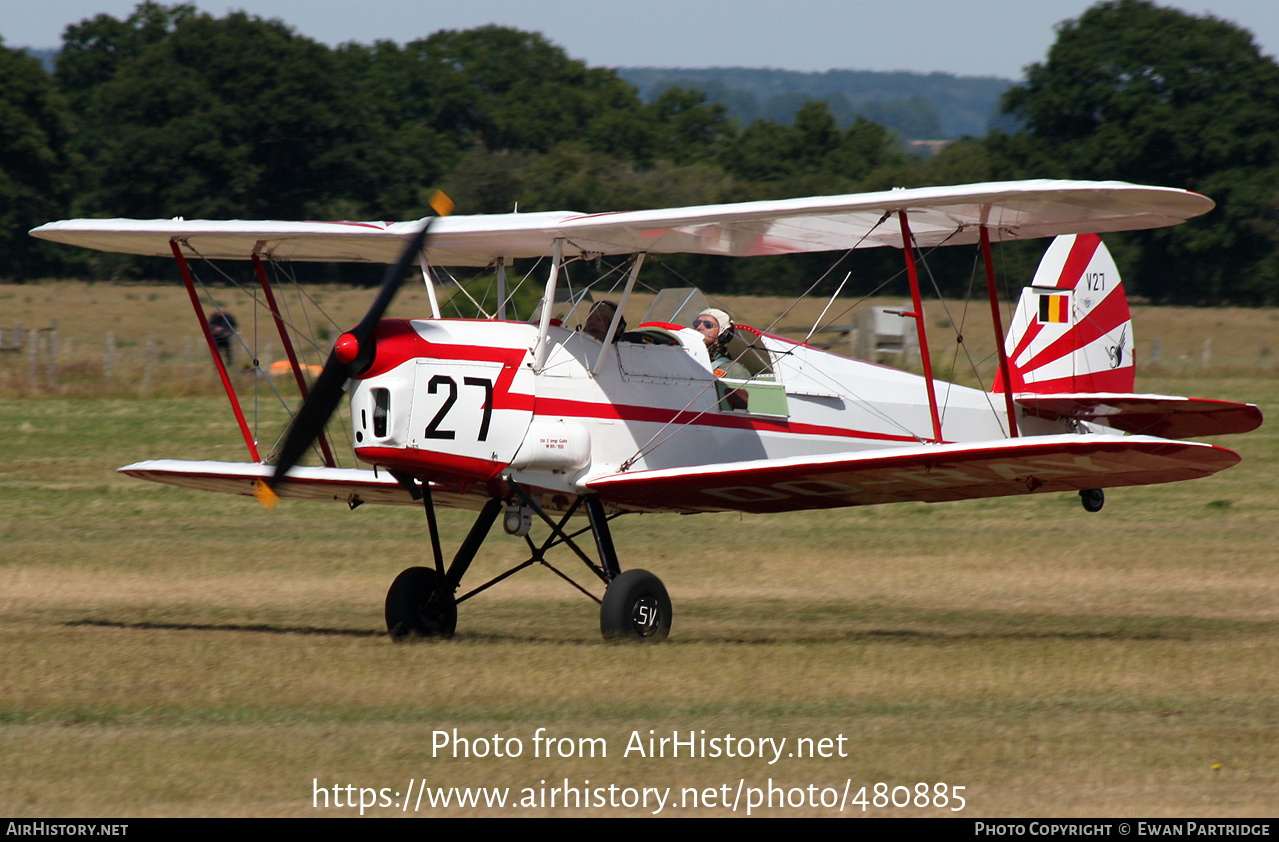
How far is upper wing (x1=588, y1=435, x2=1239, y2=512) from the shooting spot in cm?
819

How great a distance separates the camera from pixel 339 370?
855 centimetres

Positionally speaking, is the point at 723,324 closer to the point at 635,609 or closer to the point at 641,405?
the point at 641,405

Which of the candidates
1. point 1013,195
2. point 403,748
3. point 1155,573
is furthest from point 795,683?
point 1155,573

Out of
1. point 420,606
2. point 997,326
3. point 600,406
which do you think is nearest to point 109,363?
point 420,606

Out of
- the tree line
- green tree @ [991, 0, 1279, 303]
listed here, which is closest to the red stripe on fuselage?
the tree line

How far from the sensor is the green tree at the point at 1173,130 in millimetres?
54469

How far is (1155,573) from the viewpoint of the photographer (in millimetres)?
12484

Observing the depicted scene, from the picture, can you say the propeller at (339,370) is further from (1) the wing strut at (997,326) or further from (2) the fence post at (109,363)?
(2) the fence post at (109,363)

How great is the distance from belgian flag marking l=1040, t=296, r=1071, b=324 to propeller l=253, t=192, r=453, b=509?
229 inches

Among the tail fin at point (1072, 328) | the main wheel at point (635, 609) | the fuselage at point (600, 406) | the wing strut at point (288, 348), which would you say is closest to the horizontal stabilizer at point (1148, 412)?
the tail fin at point (1072, 328)

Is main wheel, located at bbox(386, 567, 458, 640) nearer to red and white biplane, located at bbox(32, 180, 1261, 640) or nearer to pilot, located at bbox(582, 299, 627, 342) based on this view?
red and white biplane, located at bbox(32, 180, 1261, 640)

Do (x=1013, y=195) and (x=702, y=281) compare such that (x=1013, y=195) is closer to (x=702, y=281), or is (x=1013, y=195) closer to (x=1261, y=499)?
(x=1261, y=499)

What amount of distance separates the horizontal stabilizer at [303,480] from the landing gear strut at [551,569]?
580 millimetres

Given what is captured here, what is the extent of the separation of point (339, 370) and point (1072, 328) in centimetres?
657
